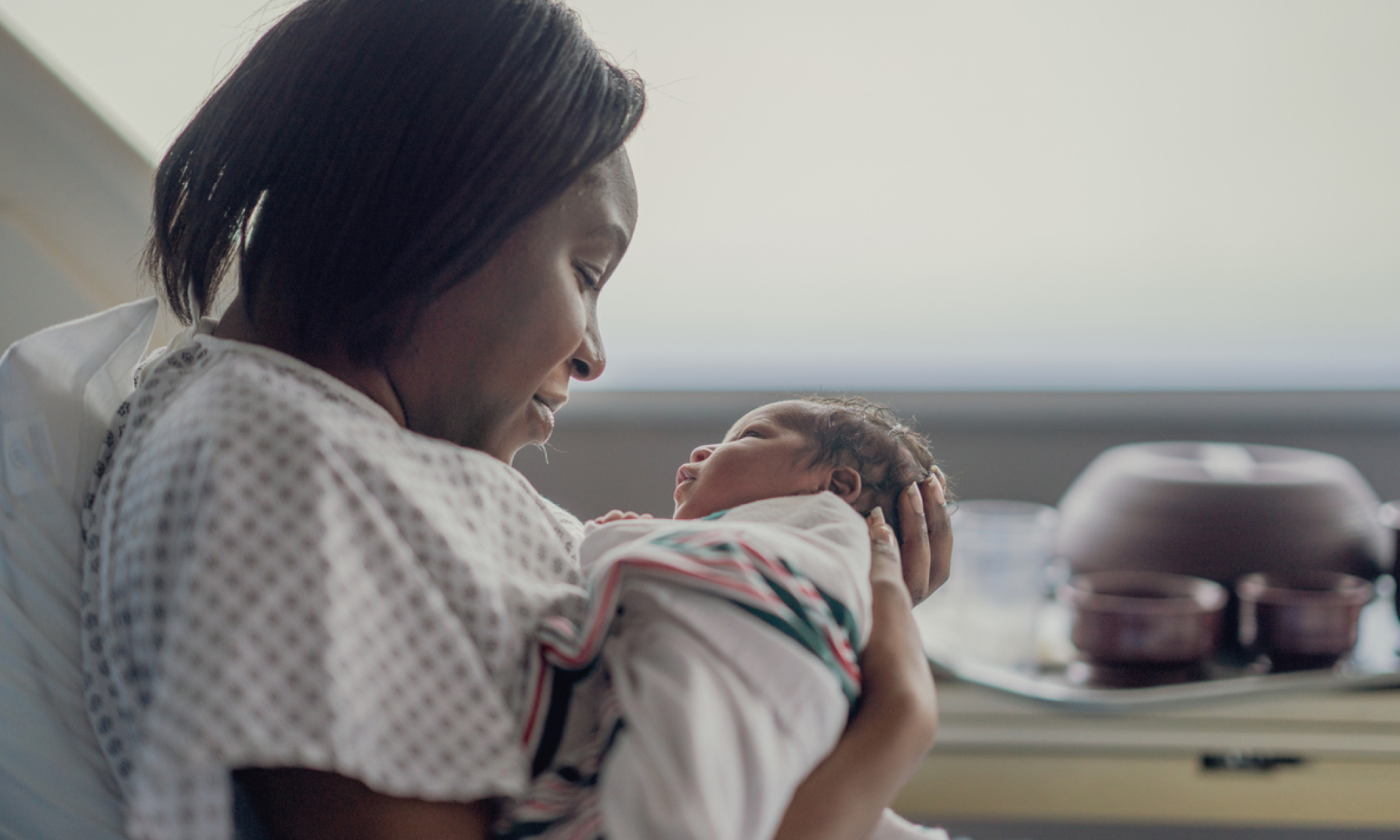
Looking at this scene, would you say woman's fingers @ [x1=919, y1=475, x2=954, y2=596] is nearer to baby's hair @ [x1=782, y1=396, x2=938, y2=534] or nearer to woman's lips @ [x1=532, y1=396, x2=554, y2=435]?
baby's hair @ [x1=782, y1=396, x2=938, y2=534]

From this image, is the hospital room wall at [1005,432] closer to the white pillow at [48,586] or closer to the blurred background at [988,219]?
the blurred background at [988,219]

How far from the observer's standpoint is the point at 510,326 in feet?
1.88

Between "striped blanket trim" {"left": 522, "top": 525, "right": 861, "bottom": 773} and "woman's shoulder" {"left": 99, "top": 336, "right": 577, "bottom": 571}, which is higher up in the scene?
"woman's shoulder" {"left": 99, "top": 336, "right": 577, "bottom": 571}

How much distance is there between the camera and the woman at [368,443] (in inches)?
16.9

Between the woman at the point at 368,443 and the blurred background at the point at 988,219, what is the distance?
0.96 meters

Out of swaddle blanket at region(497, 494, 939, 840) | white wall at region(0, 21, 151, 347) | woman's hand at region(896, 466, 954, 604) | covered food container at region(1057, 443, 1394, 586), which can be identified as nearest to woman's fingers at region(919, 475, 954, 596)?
woman's hand at region(896, 466, 954, 604)

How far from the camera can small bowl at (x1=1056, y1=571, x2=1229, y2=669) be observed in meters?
1.17

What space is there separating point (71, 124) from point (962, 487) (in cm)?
136

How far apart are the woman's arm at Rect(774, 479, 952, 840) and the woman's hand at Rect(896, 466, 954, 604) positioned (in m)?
0.10

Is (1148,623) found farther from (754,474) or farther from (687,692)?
(687,692)

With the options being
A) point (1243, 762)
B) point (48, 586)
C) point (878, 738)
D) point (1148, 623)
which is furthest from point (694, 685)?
point (1243, 762)

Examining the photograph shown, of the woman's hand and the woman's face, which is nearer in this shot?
the woman's face

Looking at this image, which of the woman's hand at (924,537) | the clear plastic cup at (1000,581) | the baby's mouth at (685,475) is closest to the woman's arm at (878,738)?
the woman's hand at (924,537)

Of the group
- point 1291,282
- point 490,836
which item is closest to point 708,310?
point 1291,282
